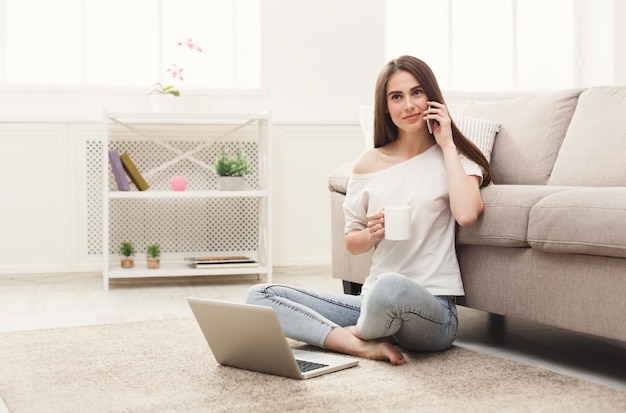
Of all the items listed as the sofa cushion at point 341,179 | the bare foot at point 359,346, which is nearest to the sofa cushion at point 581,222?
the bare foot at point 359,346

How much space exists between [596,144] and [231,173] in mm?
1876

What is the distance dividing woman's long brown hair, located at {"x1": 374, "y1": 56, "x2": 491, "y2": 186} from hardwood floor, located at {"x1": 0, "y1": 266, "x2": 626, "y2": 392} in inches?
20.1

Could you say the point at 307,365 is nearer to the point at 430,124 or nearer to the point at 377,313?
the point at 377,313

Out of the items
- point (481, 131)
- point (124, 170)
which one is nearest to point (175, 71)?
point (124, 170)

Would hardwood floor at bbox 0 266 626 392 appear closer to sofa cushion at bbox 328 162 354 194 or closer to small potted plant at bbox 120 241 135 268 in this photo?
small potted plant at bbox 120 241 135 268

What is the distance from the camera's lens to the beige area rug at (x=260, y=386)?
174 centimetres

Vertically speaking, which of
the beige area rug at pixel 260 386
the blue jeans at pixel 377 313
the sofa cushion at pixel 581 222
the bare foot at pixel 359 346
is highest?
the sofa cushion at pixel 581 222

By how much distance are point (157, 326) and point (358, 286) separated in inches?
31.2

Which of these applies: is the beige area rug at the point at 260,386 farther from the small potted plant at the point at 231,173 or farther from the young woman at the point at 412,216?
the small potted plant at the point at 231,173

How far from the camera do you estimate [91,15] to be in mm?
4324

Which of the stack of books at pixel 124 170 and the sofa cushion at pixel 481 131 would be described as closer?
the sofa cushion at pixel 481 131

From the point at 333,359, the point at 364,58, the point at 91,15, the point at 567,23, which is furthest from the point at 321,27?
the point at 333,359

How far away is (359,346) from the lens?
2.15 meters

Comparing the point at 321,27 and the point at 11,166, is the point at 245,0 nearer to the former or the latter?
the point at 321,27
